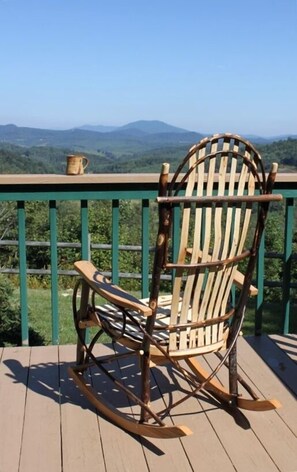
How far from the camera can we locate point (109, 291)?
1993mm

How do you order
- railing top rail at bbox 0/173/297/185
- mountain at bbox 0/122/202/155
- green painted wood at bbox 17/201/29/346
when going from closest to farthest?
railing top rail at bbox 0/173/297/185, green painted wood at bbox 17/201/29/346, mountain at bbox 0/122/202/155

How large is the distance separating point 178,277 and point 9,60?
9891 cm

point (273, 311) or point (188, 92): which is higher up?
point (188, 92)

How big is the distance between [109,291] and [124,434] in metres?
0.53

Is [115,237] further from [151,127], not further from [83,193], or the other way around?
[151,127]

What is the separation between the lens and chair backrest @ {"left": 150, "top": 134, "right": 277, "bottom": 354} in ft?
6.11

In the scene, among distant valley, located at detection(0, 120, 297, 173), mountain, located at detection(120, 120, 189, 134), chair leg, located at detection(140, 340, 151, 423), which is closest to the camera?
chair leg, located at detection(140, 340, 151, 423)

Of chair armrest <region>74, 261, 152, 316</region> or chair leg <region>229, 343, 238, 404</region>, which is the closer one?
chair armrest <region>74, 261, 152, 316</region>

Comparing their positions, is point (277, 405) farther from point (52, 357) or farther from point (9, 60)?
point (9, 60)

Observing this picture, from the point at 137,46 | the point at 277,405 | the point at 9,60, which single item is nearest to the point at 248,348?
the point at 277,405

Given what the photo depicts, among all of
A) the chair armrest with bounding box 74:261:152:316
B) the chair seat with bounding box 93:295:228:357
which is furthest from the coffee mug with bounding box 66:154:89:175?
the chair seat with bounding box 93:295:228:357

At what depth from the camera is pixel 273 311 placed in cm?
1120

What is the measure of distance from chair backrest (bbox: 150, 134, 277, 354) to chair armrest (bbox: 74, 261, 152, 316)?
2.8 inches

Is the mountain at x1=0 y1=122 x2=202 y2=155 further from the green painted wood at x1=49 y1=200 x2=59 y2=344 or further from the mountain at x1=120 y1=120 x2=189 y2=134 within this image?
the green painted wood at x1=49 y1=200 x2=59 y2=344
